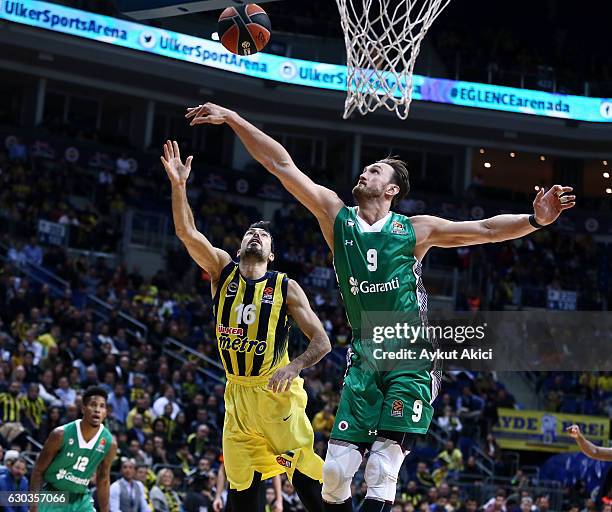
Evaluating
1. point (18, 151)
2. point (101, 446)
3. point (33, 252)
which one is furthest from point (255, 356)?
point (18, 151)

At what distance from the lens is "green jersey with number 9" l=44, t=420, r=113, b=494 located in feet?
27.3

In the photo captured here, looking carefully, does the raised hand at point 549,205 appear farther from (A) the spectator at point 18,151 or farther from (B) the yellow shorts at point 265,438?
(A) the spectator at point 18,151

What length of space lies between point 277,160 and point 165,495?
8097 mm

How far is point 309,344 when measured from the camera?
22.2 ft

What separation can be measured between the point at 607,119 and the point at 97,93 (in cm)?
1349

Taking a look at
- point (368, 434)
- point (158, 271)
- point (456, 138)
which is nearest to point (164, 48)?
point (158, 271)

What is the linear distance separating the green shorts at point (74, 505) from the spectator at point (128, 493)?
356 cm

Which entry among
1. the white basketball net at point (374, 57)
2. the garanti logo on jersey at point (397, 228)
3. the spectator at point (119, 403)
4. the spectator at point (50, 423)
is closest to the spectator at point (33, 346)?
the spectator at point (119, 403)

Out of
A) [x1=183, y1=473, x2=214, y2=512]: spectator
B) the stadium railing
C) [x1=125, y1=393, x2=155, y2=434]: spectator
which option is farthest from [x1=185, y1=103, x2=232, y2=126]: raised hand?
the stadium railing

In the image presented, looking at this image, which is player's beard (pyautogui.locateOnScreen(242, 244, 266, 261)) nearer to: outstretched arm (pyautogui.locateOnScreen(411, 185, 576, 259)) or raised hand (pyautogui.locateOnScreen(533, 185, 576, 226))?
outstretched arm (pyautogui.locateOnScreen(411, 185, 576, 259))

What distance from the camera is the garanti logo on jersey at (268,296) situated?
7129 mm

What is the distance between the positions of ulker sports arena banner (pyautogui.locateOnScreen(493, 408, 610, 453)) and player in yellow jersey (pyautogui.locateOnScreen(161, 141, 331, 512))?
13919 mm

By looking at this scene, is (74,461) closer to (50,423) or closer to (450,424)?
(50,423)

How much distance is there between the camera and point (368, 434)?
5.77 m
